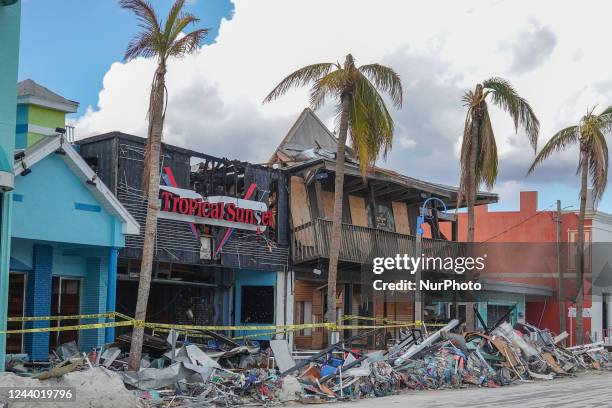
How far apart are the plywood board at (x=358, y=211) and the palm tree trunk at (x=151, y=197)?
15645 mm

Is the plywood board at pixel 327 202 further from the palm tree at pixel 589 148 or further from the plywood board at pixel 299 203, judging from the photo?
the palm tree at pixel 589 148

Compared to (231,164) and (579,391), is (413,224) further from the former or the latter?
(579,391)

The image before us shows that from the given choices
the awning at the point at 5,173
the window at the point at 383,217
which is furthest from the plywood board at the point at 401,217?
the awning at the point at 5,173

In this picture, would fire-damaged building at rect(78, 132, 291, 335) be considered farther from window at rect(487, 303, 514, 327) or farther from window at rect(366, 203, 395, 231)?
window at rect(487, 303, 514, 327)

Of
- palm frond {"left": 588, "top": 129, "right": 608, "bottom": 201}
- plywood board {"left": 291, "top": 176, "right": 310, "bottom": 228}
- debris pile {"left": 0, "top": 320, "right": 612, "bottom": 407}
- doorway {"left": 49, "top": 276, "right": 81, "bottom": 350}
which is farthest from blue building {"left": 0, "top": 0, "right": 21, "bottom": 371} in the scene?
palm frond {"left": 588, "top": 129, "right": 608, "bottom": 201}

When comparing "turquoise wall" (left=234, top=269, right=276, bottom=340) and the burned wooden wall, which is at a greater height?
the burned wooden wall

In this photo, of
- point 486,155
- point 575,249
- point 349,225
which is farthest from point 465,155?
point 575,249

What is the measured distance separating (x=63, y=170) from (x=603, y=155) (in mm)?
21203

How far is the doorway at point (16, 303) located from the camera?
21.4 m

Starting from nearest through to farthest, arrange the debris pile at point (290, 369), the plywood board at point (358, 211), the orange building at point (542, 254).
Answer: the debris pile at point (290, 369)
the plywood board at point (358, 211)
the orange building at point (542, 254)

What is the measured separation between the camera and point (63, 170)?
67.1 feet

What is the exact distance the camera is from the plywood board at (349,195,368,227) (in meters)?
33.5

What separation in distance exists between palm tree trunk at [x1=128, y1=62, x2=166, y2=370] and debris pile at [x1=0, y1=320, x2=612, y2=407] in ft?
3.27

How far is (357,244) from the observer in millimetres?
31219
